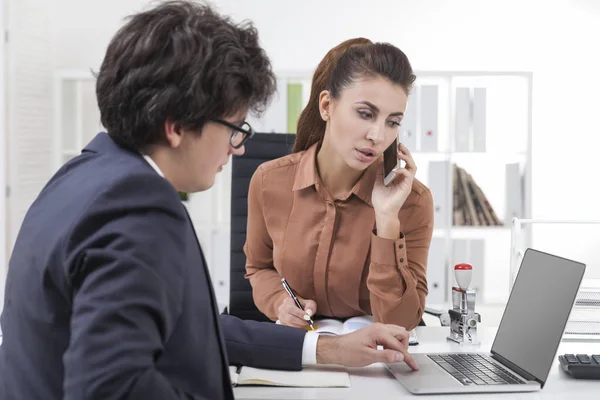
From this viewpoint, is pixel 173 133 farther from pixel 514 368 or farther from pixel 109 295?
pixel 514 368

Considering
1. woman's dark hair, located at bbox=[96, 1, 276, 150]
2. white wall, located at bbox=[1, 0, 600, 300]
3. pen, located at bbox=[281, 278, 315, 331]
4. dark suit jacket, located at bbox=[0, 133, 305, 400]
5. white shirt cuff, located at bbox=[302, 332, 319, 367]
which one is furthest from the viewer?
white wall, located at bbox=[1, 0, 600, 300]

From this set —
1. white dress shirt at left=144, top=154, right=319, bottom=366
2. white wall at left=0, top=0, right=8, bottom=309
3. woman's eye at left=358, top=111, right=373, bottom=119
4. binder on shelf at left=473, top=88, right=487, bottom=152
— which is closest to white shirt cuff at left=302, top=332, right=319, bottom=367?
white dress shirt at left=144, top=154, right=319, bottom=366

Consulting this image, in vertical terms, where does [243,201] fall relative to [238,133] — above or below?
below

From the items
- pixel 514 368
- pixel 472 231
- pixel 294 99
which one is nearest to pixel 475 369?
pixel 514 368

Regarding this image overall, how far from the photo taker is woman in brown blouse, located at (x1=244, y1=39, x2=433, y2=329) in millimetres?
1692

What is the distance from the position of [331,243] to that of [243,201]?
2.40 ft

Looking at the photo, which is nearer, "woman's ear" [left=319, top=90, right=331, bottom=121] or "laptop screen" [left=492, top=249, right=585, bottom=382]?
"laptop screen" [left=492, top=249, right=585, bottom=382]

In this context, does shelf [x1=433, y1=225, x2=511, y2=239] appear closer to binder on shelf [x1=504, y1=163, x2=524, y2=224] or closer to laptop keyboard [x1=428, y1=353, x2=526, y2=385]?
binder on shelf [x1=504, y1=163, x2=524, y2=224]

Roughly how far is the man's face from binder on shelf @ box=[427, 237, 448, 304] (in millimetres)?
3023

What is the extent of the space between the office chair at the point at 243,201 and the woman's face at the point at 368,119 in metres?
0.69

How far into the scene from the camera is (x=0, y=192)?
385 cm

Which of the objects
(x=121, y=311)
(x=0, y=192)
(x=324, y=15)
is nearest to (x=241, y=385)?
(x=121, y=311)

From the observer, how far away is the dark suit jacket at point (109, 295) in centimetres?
74

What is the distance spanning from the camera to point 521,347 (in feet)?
4.28
